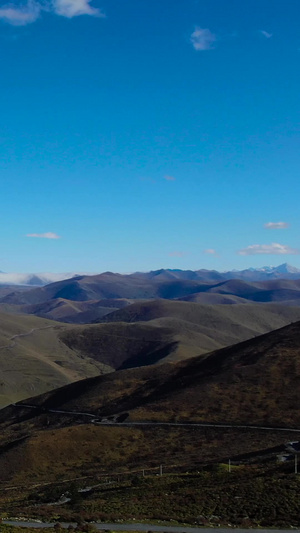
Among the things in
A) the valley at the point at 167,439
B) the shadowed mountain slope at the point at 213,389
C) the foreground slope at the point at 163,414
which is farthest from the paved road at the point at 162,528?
the shadowed mountain slope at the point at 213,389

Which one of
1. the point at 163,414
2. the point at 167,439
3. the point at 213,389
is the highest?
the point at 213,389

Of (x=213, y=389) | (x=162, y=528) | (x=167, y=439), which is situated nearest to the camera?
(x=162, y=528)

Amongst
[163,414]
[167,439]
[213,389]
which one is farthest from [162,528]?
[213,389]

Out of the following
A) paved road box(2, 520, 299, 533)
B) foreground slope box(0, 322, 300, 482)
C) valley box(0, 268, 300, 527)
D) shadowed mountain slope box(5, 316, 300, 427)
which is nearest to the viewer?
paved road box(2, 520, 299, 533)

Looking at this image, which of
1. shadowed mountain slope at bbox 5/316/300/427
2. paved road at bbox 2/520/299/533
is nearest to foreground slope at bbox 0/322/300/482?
shadowed mountain slope at bbox 5/316/300/427

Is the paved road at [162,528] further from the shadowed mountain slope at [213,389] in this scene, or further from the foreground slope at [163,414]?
the shadowed mountain slope at [213,389]

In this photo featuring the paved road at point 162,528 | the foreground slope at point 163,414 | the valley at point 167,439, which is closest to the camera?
the paved road at point 162,528

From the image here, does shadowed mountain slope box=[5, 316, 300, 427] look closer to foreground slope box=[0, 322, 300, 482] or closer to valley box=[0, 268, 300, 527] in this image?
foreground slope box=[0, 322, 300, 482]

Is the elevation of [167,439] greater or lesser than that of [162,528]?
lesser

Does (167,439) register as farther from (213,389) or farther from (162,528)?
(162,528)

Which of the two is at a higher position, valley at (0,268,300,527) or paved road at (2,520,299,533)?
paved road at (2,520,299,533)

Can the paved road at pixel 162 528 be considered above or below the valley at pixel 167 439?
above

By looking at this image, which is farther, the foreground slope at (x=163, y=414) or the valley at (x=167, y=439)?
the foreground slope at (x=163, y=414)
